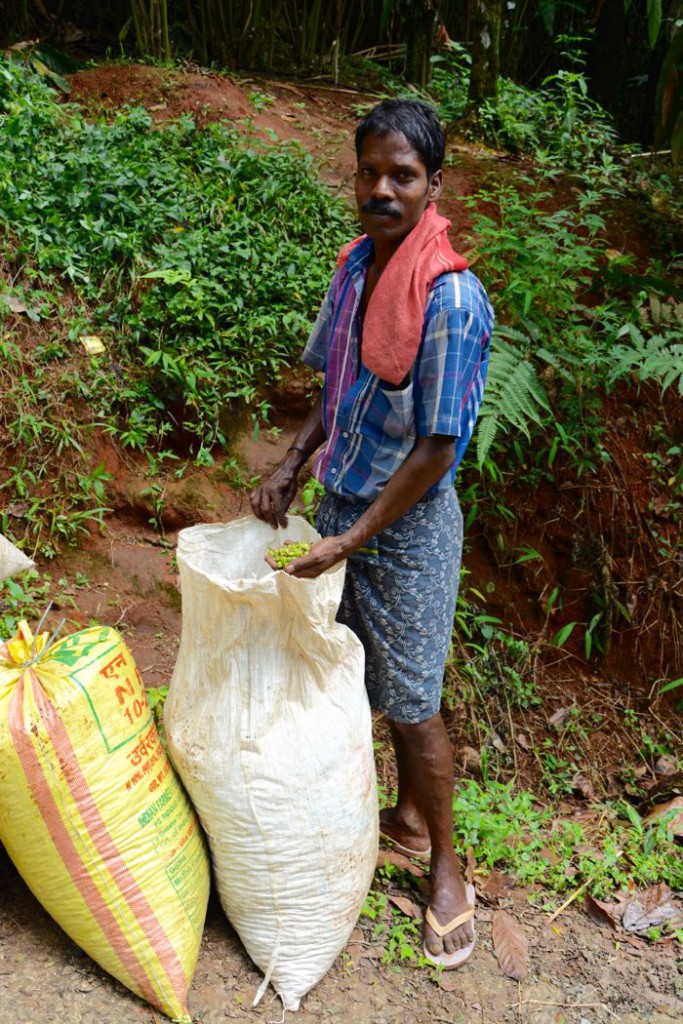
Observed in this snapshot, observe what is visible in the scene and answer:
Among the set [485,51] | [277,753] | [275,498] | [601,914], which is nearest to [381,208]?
[275,498]

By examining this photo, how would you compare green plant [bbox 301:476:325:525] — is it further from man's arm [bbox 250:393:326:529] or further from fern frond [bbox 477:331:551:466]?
man's arm [bbox 250:393:326:529]

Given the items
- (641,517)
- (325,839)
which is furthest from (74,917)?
(641,517)

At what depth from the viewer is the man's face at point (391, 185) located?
5.88 feet

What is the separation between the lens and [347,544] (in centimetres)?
186

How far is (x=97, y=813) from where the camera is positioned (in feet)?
5.87

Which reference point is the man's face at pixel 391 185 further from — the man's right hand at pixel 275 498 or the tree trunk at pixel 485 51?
the tree trunk at pixel 485 51

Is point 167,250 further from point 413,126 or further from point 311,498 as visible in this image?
point 413,126

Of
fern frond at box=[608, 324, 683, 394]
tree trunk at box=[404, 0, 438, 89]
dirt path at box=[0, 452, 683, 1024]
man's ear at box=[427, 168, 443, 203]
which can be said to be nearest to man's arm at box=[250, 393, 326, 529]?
man's ear at box=[427, 168, 443, 203]

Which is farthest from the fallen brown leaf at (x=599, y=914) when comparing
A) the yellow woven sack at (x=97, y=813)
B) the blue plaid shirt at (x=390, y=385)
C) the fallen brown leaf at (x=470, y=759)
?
the blue plaid shirt at (x=390, y=385)

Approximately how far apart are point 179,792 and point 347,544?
0.70m

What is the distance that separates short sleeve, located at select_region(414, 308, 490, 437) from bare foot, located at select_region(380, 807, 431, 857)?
121 centimetres

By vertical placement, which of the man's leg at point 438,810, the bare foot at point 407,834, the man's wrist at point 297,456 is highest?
the man's wrist at point 297,456

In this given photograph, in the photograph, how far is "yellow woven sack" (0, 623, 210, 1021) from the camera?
1758 millimetres

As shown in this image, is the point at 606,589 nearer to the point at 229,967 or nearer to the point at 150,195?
the point at 229,967
